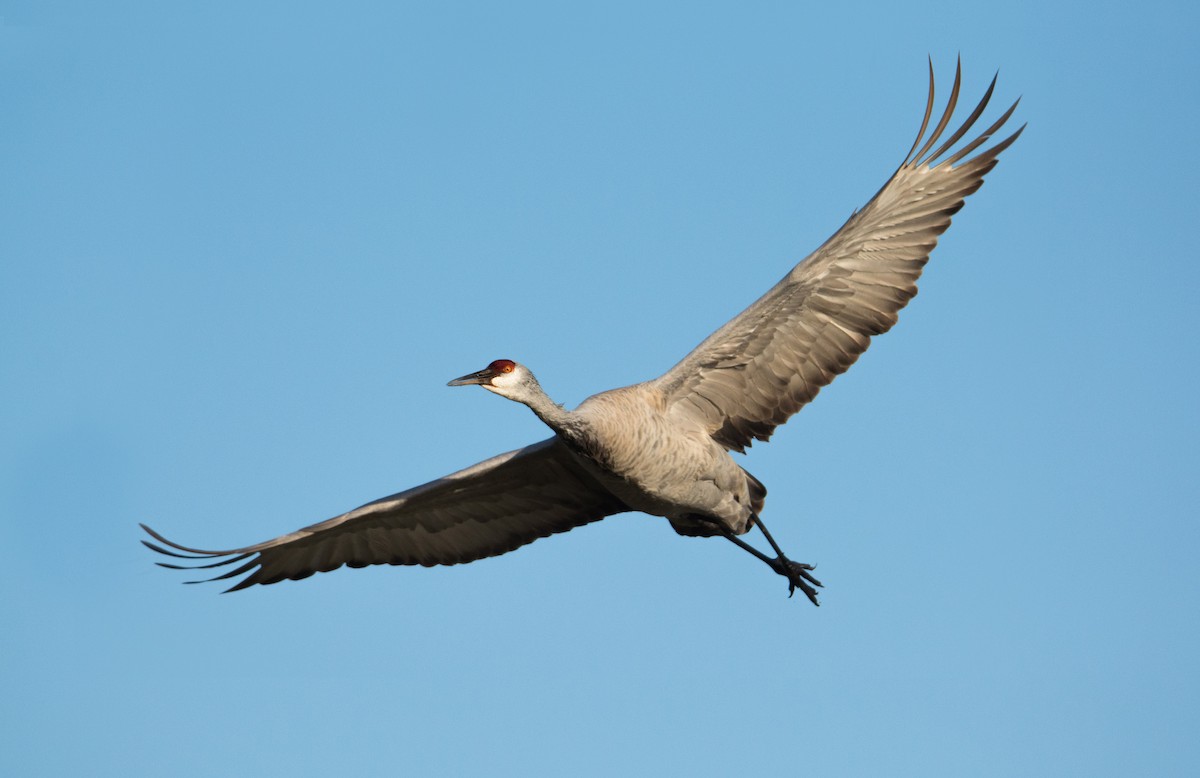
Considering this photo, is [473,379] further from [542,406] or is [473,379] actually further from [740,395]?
[740,395]

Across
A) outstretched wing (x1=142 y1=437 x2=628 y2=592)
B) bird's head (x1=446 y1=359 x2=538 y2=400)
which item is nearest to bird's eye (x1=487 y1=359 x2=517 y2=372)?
bird's head (x1=446 y1=359 x2=538 y2=400)

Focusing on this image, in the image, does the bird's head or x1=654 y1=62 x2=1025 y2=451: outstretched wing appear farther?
x1=654 y1=62 x2=1025 y2=451: outstretched wing

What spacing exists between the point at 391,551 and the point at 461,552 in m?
0.64

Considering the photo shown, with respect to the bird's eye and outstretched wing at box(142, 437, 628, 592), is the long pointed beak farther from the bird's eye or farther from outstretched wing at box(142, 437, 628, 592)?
outstretched wing at box(142, 437, 628, 592)

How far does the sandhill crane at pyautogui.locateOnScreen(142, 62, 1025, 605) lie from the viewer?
12.7 m

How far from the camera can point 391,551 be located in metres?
14.5

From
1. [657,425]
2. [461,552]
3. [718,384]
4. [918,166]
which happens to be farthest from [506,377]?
[918,166]

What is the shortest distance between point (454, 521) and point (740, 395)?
115 inches

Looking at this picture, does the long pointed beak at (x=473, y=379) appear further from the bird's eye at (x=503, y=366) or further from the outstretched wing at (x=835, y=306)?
the outstretched wing at (x=835, y=306)

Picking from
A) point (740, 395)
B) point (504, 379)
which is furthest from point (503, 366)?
point (740, 395)

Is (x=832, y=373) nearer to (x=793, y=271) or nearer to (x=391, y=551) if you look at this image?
(x=793, y=271)

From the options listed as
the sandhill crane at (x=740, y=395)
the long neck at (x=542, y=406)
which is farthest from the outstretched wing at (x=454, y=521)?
the long neck at (x=542, y=406)

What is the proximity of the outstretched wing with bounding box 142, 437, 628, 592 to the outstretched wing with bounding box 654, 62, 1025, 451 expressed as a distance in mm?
1350

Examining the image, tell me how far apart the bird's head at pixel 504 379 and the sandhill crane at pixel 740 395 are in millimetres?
463
